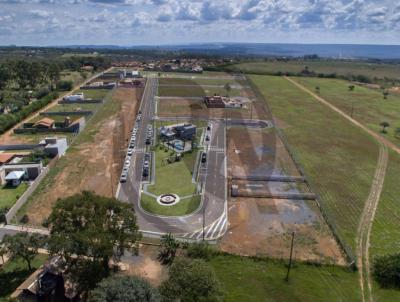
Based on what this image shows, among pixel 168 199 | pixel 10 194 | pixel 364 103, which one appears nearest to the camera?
pixel 168 199

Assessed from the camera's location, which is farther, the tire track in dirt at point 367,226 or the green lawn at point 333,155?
the green lawn at point 333,155

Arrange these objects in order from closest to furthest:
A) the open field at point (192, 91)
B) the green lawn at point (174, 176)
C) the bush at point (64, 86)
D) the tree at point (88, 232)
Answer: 1. the tree at point (88, 232)
2. the green lawn at point (174, 176)
3. the open field at point (192, 91)
4. the bush at point (64, 86)

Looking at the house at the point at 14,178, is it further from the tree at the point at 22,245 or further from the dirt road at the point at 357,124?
the dirt road at the point at 357,124

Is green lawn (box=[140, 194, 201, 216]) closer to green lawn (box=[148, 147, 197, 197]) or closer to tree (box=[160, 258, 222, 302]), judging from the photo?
green lawn (box=[148, 147, 197, 197])

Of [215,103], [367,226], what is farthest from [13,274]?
[215,103]

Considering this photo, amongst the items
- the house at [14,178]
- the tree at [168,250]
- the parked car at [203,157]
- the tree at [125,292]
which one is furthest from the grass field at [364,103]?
the house at [14,178]

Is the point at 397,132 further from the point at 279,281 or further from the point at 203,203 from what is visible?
the point at 279,281
